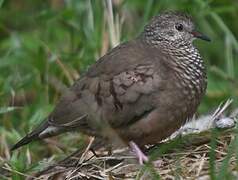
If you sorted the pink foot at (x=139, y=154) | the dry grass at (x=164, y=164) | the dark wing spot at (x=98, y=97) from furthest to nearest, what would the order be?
the dark wing spot at (x=98, y=97) < the pink foot at (x=139, y=154) < the dry grass at (x=164, y=164)

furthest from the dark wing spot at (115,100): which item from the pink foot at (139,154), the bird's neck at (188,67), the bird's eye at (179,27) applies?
the bird's eye at (179,27)

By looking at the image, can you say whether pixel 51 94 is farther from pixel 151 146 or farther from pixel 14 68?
pixel 151 146

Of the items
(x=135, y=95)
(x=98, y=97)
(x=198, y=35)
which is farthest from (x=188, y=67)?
(x=98, y=97)

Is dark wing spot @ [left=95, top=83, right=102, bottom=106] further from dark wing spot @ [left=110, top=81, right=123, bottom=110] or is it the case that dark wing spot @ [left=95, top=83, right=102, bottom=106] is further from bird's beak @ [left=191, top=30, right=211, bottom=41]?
bird's beak @ [left=191, top=30, right=211, bottom=41]

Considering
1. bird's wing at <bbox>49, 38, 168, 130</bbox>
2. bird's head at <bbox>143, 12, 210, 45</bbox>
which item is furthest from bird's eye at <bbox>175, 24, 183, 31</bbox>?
bird's wing at <bbox>49, 38, 168, 130</bbox>

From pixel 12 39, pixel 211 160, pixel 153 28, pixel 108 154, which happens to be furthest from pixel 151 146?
pixel 12 39

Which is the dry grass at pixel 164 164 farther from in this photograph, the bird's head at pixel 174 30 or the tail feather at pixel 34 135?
the bird's head at pixel 174 30

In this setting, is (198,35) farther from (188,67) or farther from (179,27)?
(188,67)

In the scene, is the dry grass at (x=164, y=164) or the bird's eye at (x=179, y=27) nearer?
the dry grass at (x=164, y=164)
